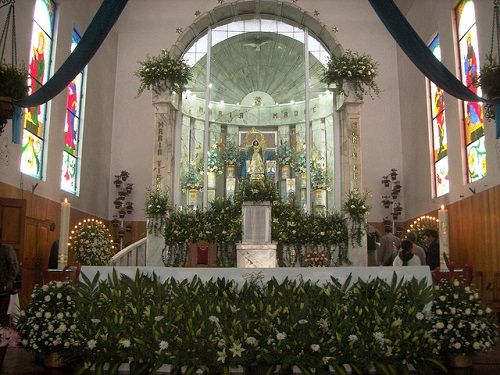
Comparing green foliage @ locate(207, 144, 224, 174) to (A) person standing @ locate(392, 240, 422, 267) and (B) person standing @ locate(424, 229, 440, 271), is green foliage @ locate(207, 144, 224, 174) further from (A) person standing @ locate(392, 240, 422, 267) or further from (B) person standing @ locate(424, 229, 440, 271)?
(A) person standing @ locate(392, 240, 422, 267)

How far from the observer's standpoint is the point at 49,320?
5.16 metres

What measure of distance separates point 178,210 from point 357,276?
20.4ft

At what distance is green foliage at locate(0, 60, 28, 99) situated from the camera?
6742 millimetres

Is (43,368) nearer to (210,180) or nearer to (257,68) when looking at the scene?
(210,180)

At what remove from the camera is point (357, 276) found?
17.0 ft

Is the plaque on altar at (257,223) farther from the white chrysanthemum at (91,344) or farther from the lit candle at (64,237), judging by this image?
the white chrysanthemum at (91,344)

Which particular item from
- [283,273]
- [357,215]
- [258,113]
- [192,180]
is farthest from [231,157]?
[283,273]

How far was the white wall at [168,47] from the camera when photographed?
15.6 metres

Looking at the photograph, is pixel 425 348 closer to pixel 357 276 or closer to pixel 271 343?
pixel 357 276

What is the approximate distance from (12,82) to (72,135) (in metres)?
6.98

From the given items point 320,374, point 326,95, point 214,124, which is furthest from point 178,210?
point 320,374

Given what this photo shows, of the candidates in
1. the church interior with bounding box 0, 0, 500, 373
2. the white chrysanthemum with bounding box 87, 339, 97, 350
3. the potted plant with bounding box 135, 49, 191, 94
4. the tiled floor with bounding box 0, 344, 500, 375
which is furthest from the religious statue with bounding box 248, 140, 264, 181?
the white chrysanthemum with bounding box 87, 339, 97, 350

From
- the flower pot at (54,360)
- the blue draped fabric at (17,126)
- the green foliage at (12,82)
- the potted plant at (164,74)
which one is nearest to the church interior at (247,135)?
the potted plant at (164,74)

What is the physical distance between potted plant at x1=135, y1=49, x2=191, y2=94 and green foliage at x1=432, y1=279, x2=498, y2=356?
759cm
